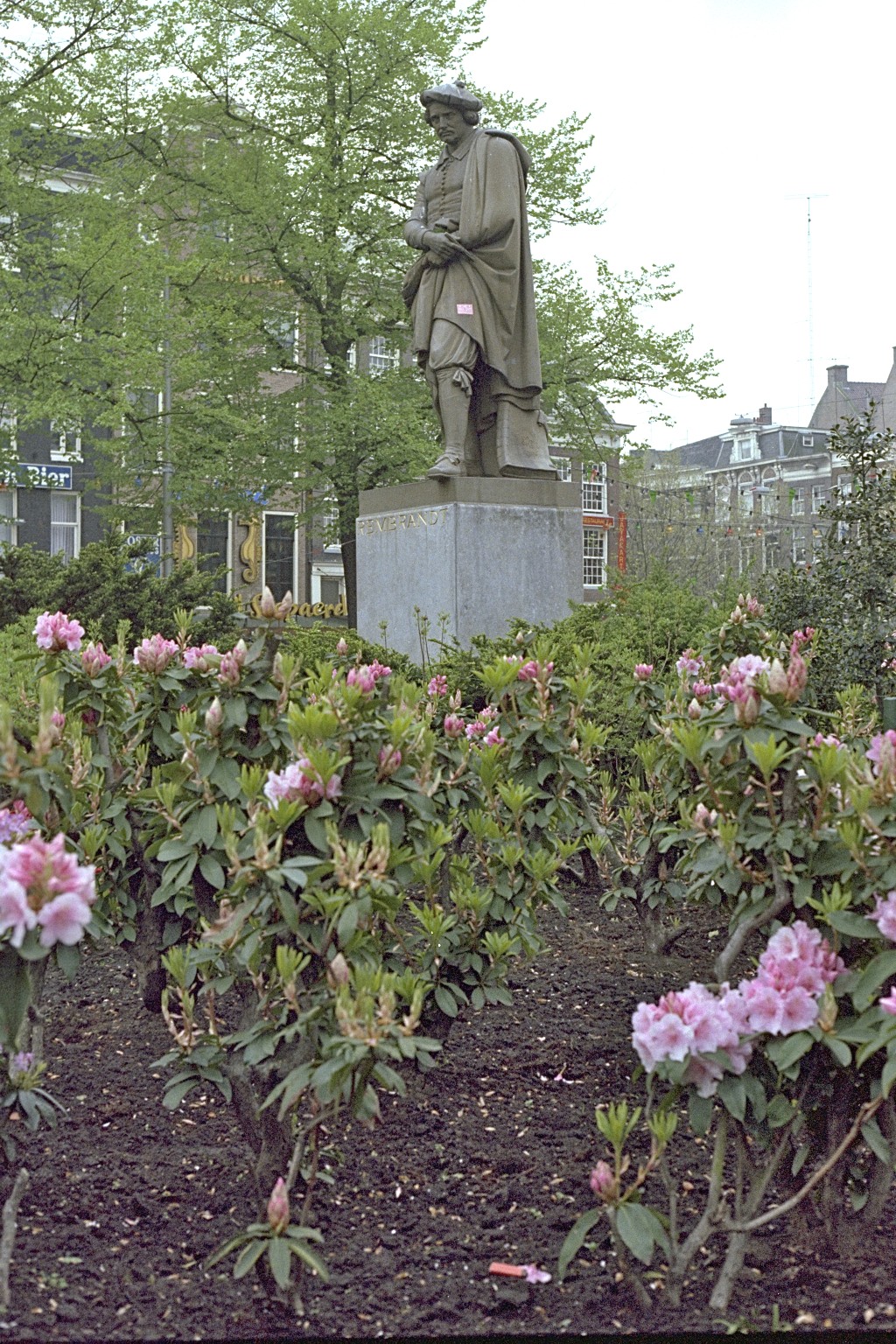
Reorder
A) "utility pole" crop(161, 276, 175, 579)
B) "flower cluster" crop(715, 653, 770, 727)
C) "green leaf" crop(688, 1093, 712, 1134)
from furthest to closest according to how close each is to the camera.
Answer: "utility pole" crop(161, 276, 175, 579)
"flower cluster" crop(715, 653, 770, 727)
"green leaf" crop(688, 1093, 712, 1134)

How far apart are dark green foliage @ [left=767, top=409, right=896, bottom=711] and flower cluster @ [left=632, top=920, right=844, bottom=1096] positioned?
5.13 m

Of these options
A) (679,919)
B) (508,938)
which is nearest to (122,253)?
(679,919)

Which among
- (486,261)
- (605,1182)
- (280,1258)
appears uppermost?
(486,261)

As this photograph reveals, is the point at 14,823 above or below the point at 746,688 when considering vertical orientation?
below

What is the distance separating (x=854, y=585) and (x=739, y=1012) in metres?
5.97

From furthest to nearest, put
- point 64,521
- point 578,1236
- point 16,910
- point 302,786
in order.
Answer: point 64,521 < point 302,786 < point 578,1236 < point 16,910

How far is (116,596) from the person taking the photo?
9820mm

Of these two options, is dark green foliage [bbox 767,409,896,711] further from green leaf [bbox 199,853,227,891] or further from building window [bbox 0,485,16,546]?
building window [bbox 0,485,16,546]

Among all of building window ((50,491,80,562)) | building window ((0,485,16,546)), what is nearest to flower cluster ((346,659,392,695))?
building window ((0,485,16,546))

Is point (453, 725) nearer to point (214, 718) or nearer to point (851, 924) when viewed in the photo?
point (214, 718)

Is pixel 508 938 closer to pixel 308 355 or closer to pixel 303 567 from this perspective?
pixel 308 355

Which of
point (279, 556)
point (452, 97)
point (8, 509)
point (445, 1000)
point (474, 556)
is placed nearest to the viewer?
point (445, 1000)

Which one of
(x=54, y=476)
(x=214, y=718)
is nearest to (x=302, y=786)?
(x=214, y=718)

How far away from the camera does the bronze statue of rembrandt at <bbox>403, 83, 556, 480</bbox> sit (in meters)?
9.72
